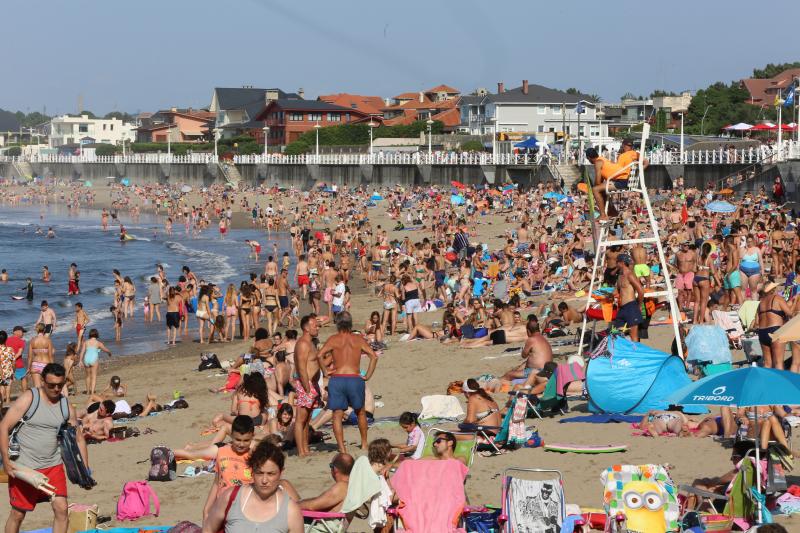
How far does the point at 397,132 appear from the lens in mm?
78688

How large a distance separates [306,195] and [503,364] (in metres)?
46.5

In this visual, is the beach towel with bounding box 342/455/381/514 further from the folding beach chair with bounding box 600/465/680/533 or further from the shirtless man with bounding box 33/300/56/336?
the shirtless man with bounding box 33/300/56/336

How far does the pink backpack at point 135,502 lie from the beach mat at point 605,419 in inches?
142

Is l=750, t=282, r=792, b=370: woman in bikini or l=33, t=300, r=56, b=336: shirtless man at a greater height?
l=750, t=282, r=792, b=370: woman in bikini

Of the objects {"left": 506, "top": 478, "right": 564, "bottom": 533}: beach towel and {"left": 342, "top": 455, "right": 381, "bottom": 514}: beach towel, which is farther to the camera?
{"left": 342, "top": 455, "right": 381, "bottom": 514}: beach towel

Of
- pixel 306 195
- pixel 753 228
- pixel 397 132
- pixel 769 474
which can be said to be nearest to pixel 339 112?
pixel 397 132

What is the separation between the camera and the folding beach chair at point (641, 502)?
6.20 metres

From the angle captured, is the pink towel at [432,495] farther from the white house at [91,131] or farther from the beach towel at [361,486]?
the white house at [91,131]

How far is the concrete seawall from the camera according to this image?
36969 millimetres

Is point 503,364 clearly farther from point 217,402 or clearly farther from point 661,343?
point 217,402

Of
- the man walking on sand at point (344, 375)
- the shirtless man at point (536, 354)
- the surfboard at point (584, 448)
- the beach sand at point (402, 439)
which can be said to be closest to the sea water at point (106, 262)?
the beach sand at point (402, 439)

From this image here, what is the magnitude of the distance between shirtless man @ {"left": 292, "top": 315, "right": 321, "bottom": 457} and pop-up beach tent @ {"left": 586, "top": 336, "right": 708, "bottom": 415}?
240 cm

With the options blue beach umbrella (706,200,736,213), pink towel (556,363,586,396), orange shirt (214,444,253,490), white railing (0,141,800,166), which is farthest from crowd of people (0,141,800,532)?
white railing (0,141,800,166)

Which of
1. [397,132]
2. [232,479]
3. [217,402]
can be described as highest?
[397,132]
